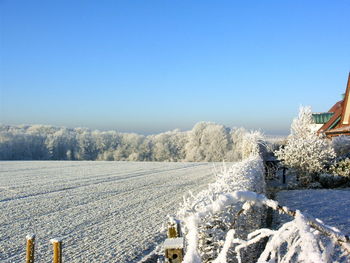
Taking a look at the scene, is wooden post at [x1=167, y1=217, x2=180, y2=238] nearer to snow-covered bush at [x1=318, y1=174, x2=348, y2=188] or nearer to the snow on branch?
the snow on branch

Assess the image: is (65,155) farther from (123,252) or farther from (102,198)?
(123,252)

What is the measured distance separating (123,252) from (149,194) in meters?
8.55

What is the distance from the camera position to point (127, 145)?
7425 centimetres

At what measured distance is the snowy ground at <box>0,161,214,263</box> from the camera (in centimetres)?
834

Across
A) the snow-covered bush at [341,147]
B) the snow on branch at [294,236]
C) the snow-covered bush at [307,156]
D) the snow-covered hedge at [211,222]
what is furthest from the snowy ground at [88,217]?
the snow-covered bush at [341,147]

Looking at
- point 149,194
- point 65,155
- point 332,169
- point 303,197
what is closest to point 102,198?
point 149,194

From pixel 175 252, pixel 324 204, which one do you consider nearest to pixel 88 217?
pixel 324 204

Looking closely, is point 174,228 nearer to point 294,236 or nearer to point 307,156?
point 294,236

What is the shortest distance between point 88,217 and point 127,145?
2475 inches

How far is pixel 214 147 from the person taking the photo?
65312 millimetres

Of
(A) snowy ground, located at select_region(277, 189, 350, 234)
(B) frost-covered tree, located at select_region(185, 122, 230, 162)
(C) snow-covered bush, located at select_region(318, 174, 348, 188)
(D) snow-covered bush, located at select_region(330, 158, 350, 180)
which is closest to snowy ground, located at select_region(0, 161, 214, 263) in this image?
(A) snowy ground, located at select_region(277, 189, 350, 234)

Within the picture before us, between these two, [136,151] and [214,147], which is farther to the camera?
[136,151]

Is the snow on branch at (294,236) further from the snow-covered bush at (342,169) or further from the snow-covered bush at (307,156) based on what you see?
the snow-covered bush at (342,169)

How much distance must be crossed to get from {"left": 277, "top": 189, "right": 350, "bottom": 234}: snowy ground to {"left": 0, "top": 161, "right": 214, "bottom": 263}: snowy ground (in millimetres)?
4564
